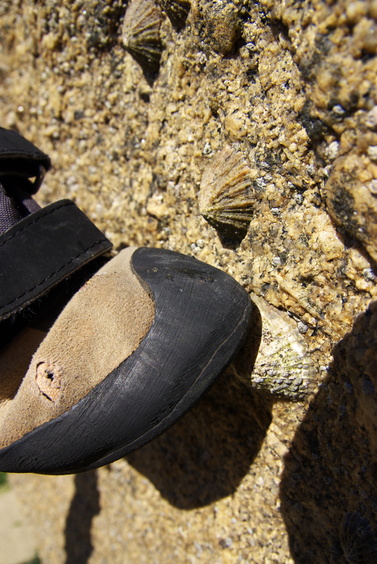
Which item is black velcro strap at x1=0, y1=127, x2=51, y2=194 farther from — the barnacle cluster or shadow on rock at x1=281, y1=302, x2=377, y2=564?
shadow on rock at x1=281, y1=302, x2=377, y2=564

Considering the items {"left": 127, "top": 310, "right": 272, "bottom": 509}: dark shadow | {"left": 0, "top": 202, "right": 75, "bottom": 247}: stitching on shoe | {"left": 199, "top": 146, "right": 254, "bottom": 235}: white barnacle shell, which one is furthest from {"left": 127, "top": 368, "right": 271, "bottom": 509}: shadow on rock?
{"left": 0, "top": 202, "right": 75, "bottom": 247}: stitching on shoe

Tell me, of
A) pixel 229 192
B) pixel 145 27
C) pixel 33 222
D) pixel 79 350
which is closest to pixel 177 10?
pixel 145 27

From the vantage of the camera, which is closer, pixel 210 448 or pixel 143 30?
pixel 143 30

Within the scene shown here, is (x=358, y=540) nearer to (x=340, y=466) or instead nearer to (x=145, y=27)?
(x=340, y=466)

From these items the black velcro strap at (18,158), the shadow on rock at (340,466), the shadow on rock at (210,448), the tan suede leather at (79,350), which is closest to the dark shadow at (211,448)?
the shadow on rock at (210,448)

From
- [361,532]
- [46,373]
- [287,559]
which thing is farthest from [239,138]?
[287,559]

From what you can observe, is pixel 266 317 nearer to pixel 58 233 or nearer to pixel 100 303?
pixel 100 303
